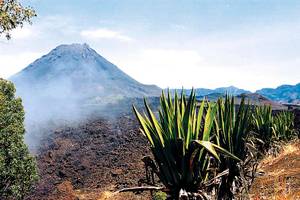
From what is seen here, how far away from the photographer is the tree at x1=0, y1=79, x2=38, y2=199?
51.6 feet

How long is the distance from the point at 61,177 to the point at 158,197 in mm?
16972

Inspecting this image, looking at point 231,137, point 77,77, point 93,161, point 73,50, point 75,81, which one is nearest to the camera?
point 231,137

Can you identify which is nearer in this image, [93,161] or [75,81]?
[93,161]

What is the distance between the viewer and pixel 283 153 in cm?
1562

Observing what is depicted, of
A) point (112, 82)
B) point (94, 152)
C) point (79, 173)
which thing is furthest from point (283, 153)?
point (112, 82)

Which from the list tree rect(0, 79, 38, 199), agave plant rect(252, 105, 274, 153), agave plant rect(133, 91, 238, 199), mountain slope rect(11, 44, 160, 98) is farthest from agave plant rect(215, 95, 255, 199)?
mountain slope rect(11, 44, 160, 98)

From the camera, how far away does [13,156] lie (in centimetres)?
1593

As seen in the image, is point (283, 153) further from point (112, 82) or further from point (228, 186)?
point (112, 82)

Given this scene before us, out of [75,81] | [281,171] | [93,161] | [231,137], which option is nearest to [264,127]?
[281,171]

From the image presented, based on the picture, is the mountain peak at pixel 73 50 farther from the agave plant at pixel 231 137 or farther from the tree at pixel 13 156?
the agave plant at pixel 231 137

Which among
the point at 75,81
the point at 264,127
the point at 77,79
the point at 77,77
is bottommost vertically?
the point at 264,127

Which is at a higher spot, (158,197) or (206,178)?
(206,178)

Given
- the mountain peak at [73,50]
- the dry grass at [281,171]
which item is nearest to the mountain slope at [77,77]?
the mountain peak at [73,50]

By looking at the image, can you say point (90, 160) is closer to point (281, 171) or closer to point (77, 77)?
point (281, 171)
